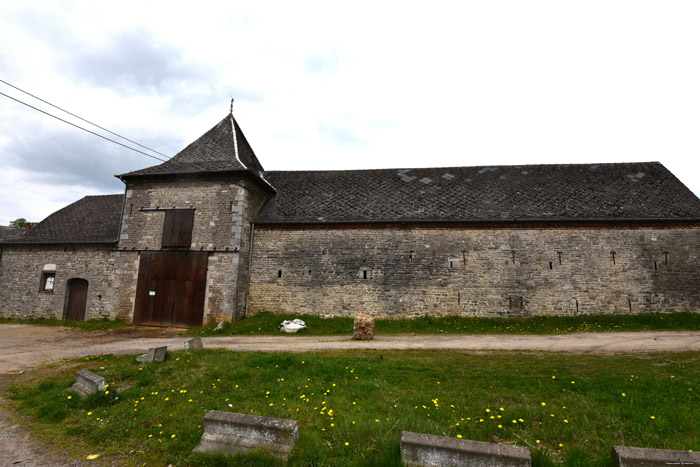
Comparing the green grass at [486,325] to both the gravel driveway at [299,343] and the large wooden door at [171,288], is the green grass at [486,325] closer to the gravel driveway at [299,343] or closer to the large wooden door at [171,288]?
the gravel driveway at [299,343]

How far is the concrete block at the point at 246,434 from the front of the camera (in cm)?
349

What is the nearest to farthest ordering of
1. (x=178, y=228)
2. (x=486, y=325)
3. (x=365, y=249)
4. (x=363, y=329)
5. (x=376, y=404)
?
1. (x=376, y=404)
2. (x=363, y=329)
3. (x=486, y=325)
4. (x=365, y=249)
5. (x=178, y=228)

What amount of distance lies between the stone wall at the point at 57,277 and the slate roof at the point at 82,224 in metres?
0.39

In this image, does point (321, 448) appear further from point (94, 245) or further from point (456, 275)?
point (94, 245)

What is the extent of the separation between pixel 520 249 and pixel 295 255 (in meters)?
9.48

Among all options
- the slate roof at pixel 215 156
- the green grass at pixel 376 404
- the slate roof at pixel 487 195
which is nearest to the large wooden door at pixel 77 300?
the slate roof at pixel 215 156

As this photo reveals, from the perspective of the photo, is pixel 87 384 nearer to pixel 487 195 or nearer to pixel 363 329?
pixel 363 329

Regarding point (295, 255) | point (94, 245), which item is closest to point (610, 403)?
point (295, 255)

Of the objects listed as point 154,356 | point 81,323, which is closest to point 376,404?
point 154,356

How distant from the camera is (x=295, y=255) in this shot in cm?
1521

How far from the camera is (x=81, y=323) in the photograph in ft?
47.8

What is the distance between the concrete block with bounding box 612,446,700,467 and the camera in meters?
2.76

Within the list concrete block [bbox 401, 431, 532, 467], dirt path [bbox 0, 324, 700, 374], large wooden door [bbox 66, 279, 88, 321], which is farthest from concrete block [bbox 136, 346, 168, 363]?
large wooden door [bbox 66, 279, 88, 321]

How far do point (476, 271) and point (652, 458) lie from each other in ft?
38.4
